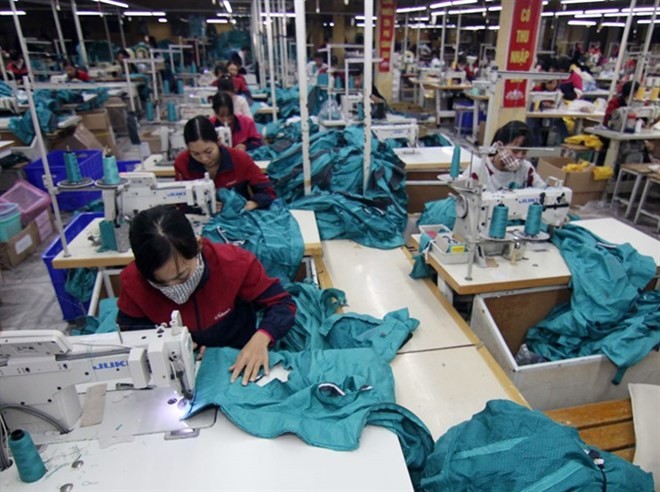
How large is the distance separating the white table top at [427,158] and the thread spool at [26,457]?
133 inches

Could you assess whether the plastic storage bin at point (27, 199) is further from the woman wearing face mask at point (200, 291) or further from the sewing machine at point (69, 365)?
the sewing machine at point (69, 365)

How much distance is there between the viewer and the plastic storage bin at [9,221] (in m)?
3.88

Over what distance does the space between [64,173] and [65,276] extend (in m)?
2.46

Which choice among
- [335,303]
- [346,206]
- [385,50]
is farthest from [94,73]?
[335,303]

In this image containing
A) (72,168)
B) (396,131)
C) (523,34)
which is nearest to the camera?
(72,168)

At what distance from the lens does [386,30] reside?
10266 mm

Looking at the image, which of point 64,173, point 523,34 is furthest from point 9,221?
point 523,34

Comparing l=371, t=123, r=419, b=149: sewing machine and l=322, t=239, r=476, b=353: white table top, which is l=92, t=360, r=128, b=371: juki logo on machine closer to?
l=322, t=239, r=476, b=353: white table top

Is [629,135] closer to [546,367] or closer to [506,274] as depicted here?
[506,274]

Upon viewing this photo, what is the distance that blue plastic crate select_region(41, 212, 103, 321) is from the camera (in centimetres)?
292

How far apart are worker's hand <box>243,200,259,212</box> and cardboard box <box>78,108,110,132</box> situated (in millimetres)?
5581

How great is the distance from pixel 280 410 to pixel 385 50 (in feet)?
34.3

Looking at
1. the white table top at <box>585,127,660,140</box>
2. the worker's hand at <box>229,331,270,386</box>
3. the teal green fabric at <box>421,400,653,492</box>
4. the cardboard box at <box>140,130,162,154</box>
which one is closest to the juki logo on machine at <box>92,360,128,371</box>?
the worker's hand at <box>229,331,270,386</box>

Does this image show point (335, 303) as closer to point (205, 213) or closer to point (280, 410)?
point (205, 213)
